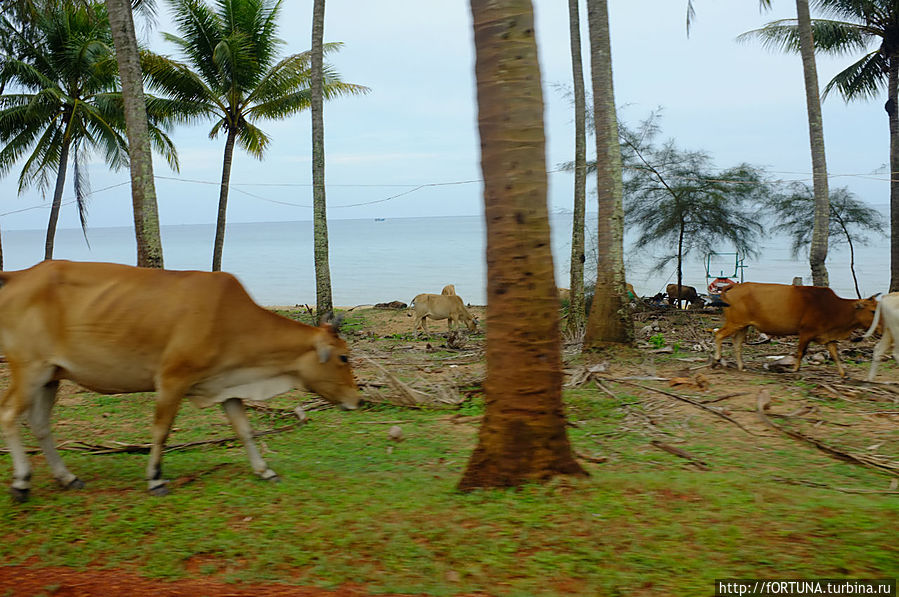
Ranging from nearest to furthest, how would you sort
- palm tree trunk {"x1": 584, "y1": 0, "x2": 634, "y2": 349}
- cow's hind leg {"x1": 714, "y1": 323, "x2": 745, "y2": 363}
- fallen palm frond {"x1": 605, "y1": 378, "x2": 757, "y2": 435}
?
1. fallen palm frond {"x1": 605, "y1": 378, "x2": 757, "y2": 435}
2. cow's hind leg {"x1": 714, "y1": 323, "x2": 745, "y2": 363}
3. palm tree trunk {"x1": 584, "y1": 0, "x2": 634, "y2": 349}

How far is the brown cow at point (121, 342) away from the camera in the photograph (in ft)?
18.4

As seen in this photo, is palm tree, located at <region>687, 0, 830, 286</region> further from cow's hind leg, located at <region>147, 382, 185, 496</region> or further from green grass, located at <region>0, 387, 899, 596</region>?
cow's hind leg, located at <region>147, 382, 185, 496</region>

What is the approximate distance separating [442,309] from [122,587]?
49.8ft

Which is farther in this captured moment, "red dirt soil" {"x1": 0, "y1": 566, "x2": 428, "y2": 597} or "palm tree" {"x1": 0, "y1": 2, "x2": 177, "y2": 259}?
"palm tree" {"x1": 0, "y1": 2, "x2": 177, "y2": 259}

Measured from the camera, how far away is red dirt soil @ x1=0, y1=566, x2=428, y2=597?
396cm

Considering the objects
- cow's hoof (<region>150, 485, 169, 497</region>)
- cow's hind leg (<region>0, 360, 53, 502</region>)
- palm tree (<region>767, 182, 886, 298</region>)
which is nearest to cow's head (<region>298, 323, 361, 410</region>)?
cow's hoof (<region>150, 485, 169, 497</region>)

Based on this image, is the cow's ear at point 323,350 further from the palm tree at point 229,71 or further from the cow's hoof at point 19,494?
the palm tree at point 229,71

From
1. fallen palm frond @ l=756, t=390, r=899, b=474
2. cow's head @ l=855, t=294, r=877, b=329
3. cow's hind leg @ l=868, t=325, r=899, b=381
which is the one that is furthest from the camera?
cow's head @ l=855, t=294, r=877, b=329

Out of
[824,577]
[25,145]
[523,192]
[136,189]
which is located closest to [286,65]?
[25,145]

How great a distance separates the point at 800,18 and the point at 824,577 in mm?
15731

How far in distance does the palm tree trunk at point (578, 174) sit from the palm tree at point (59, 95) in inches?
651

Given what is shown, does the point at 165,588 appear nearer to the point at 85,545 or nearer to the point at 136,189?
the point at 85,545

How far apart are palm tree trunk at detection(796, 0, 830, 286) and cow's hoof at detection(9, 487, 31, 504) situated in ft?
50.5

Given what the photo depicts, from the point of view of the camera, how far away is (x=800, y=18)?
16.3 m
